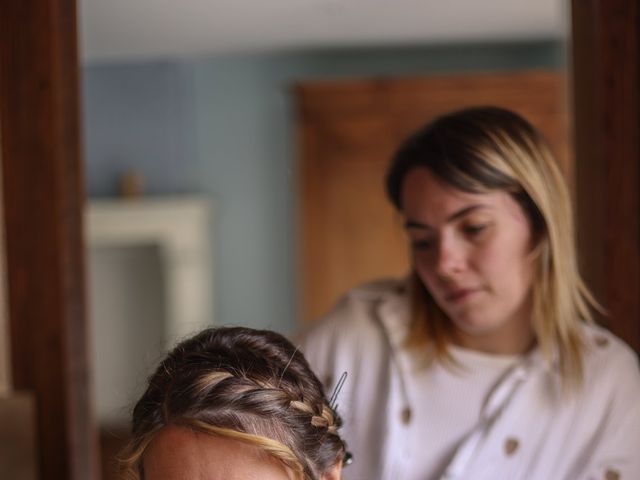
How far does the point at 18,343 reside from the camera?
123 cm

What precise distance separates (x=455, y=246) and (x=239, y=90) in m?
4.55

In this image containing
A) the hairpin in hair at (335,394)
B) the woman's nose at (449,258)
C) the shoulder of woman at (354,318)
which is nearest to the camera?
the hairpin in hair at (335,394)

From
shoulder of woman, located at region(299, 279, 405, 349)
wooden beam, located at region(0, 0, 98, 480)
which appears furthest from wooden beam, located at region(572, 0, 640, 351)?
wooden beam, located at region(0, 0, 98, 480)

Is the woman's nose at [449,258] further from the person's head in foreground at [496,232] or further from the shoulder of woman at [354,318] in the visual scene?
the shoulder of woman at [354,318]

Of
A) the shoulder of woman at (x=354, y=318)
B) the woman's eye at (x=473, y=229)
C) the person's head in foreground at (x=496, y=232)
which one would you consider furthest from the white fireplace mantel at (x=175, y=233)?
the woman's eye at (x=473, y=229)

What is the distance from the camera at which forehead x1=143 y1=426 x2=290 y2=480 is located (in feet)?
2.65

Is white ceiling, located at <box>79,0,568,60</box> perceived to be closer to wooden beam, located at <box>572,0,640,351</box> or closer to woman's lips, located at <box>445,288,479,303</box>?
wooden beam, located at <box>572,0,640,351</box>

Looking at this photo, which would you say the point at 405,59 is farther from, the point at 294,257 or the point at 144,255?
the point at 144,255

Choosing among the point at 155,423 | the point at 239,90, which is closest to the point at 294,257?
the point at 239,90

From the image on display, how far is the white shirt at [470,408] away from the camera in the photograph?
1.17m

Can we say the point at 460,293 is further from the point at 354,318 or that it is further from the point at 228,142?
the point at 228,142

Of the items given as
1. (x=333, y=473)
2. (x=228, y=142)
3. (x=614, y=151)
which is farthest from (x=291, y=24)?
(x=333, y=473)

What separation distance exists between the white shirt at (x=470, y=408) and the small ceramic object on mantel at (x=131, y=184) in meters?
4.28

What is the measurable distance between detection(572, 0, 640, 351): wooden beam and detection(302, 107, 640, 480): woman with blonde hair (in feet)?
0.12
